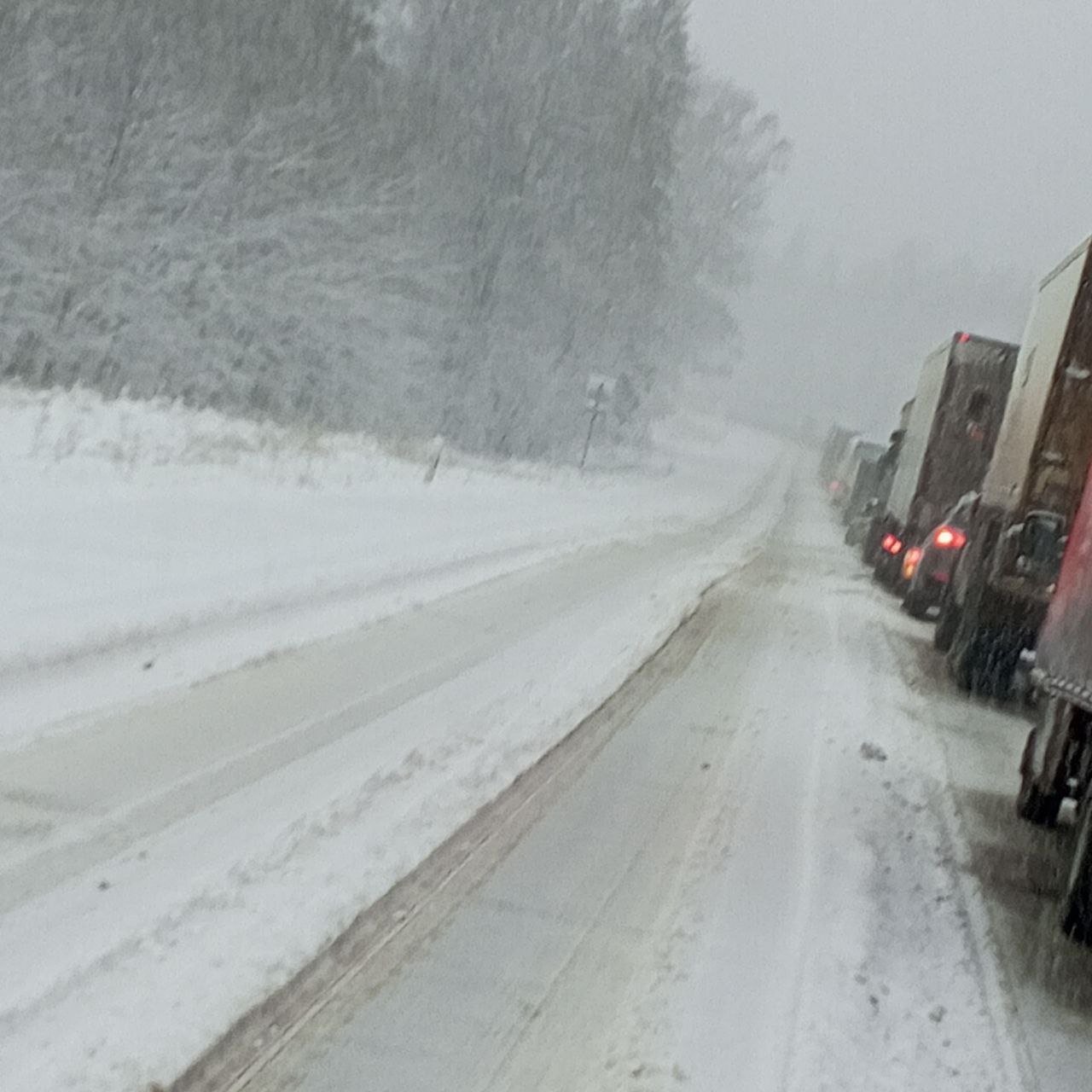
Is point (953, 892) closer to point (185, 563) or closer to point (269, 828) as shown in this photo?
point (269, 828)

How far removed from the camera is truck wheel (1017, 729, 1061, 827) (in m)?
8.38

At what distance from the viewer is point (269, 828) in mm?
6047

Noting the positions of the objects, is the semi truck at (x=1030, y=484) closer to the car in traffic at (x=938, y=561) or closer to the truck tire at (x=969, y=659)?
the truck tire at (x=969, y=659)

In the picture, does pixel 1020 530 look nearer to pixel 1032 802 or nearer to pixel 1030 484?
pixel 1030 484

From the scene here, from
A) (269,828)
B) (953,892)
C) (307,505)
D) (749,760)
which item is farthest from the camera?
(307,505)

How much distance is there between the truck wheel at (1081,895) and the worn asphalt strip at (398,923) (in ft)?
7.81

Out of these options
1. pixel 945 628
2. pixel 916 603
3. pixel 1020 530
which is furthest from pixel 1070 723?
pixel 916 603

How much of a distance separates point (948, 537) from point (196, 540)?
9027 millimetres

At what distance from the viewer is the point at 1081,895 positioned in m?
6.43

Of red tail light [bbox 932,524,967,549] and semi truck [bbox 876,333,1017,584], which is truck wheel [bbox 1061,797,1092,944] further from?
semi truck [bbox 876,333,1017,584]

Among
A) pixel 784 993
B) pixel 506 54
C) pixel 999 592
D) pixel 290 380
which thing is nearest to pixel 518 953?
pixel 784 993

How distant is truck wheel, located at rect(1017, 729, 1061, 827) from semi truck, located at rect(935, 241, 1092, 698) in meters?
2.69

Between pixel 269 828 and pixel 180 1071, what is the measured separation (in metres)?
2.10

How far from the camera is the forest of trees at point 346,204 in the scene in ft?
84.1
